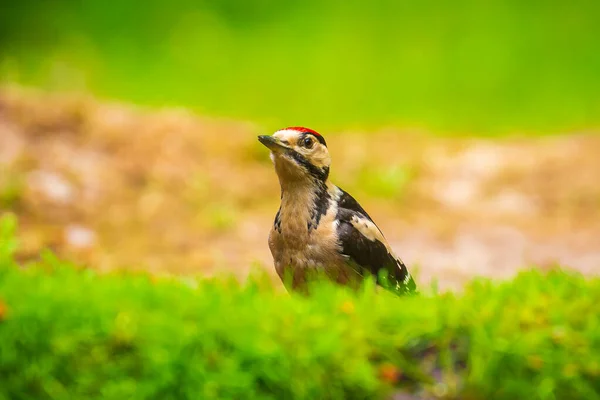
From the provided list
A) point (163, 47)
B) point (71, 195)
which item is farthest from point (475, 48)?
point (71, 195)

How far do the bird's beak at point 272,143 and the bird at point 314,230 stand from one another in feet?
0.13

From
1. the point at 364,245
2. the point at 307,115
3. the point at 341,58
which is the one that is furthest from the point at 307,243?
the point at 341,58

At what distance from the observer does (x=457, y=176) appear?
8602 millimetres

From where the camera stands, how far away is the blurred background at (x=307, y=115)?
7.29m

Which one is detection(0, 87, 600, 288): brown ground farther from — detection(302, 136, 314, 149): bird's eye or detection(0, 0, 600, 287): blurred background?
detection(302, 136, 314, 149): bird's eye

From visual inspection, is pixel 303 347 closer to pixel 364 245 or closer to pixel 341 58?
pixel 364 245

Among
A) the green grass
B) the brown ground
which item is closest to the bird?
the green grass

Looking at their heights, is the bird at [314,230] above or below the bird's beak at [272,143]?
below

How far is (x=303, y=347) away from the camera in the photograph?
1942mm

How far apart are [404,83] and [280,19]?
162 cm

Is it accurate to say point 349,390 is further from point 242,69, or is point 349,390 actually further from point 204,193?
point 242,69

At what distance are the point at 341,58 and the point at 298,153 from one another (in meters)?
6.68

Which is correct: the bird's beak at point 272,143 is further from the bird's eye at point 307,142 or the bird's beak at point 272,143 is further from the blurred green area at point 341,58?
the blurred green area at point 341,58

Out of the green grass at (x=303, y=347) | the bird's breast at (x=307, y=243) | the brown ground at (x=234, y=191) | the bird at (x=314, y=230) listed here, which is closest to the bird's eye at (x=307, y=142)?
the bird at (x=314, y=230)
